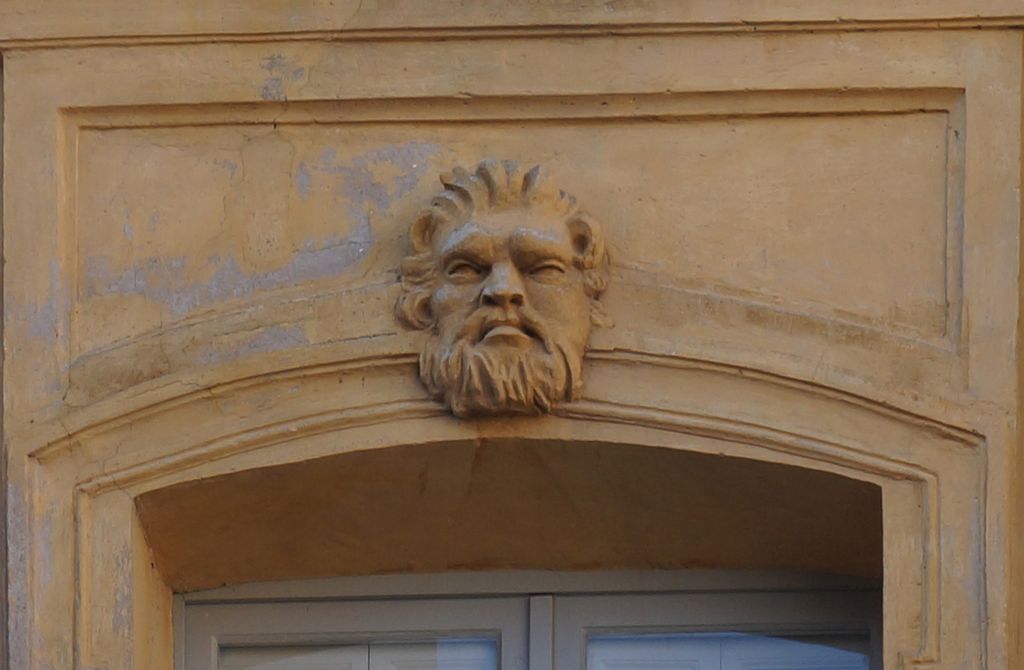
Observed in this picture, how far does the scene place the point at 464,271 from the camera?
532 cm

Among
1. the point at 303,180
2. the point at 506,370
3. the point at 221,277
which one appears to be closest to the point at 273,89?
the point at 303,180

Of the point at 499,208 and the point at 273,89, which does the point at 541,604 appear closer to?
the point at 499,208

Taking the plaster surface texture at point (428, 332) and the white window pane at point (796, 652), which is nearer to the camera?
the plaster surface texture at point (428, 332)

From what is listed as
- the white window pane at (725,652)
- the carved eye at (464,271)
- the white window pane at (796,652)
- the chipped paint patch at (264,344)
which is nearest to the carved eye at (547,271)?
the carved eye at (464,271)

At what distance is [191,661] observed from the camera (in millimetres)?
5691

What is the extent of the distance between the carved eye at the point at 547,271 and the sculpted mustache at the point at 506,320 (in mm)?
85

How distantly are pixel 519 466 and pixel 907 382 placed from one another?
0.88 meters

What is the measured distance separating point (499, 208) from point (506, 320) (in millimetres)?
266

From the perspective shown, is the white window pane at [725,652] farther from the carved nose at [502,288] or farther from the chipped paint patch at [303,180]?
the chipped paint patch at [303,180]

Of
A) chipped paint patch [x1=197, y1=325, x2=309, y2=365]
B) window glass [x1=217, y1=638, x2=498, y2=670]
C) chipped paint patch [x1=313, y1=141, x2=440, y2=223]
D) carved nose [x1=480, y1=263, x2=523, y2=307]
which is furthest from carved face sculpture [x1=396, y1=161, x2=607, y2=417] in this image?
window glass [x1=217, y1=638, x2=498, y2=670]

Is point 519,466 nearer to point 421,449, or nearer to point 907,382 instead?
point 421,449

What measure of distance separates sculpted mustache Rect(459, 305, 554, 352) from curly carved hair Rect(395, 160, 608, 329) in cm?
12

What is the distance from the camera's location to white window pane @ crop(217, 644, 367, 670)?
5.73m

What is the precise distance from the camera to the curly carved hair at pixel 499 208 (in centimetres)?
534
